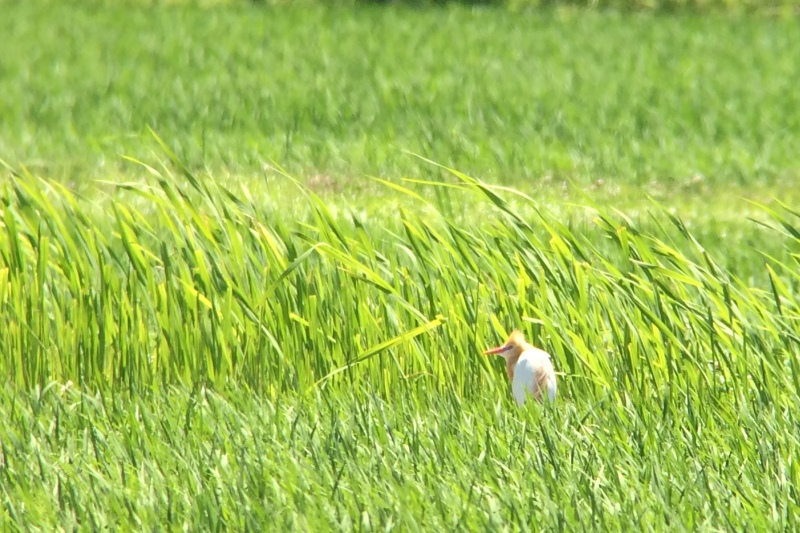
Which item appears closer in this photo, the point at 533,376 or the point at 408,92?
the point at 533,376

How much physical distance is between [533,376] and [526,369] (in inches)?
1.1

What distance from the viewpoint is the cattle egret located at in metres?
3.37

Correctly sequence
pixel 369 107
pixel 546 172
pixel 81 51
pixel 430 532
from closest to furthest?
pixel 430 532
pixel 546 172
pixel 369 107
pixel 81 51

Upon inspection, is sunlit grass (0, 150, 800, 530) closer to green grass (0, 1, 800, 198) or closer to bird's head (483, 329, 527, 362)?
bird's head (483, 329, 527, 362)

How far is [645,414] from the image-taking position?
11.4 feet

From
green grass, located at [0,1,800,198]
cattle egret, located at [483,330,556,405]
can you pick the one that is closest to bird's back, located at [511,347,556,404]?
cattle egret, located at [483,330,556,405]

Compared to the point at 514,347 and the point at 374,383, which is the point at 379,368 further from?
the point at 514,347

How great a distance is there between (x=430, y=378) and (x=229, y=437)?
0.73 meters

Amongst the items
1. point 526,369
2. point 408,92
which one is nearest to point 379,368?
point 526,369

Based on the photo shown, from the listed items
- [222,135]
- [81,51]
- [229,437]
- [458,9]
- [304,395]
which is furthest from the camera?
[458,9]

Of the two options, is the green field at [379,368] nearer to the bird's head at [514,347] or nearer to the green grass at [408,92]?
Answer: the bird's head at [514,347]

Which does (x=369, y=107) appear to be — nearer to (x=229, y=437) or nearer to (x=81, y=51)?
(x=81, y=51)

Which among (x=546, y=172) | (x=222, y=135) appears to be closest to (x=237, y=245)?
(x=546, y=172)

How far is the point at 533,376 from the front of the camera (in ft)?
11.1
